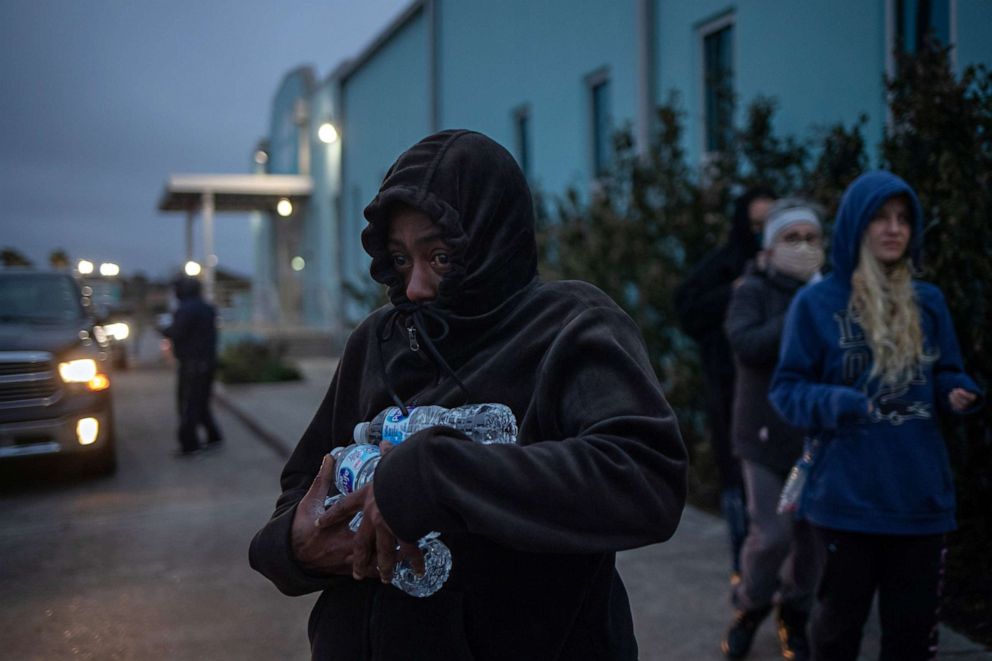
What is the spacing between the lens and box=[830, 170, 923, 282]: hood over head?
9.79 feet

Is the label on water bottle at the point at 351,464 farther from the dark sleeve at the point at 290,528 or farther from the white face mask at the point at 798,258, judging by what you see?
the white face mask at the point at 798,258

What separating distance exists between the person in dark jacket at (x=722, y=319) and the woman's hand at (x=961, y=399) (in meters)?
1.56

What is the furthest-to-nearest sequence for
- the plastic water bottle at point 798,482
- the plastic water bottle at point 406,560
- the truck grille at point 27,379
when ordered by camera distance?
the truck grille at point 27,379 < the plastic water bottle at point 798,482 < the plastic water bottle at point 406,560

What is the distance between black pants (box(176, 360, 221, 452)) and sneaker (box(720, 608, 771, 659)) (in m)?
7.31

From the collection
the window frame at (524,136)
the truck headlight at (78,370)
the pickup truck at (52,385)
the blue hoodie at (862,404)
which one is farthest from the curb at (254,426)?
the blue hoodie at (862,404)

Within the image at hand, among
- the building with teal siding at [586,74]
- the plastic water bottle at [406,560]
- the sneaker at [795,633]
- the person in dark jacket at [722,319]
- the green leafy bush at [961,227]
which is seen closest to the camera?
the plastic water bottle at [406,560]

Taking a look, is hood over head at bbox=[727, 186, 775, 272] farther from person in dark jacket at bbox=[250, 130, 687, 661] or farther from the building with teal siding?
person in dark jacket at bbox=[250, 130, 687, 661]

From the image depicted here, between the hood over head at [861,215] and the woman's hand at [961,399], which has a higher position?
the hood over head at [861,215]

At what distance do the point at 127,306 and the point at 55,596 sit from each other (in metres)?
27.7

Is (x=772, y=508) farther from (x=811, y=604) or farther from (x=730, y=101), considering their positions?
(x=730, y=101)

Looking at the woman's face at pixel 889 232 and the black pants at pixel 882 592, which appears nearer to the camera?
the black pants at pixel 882 592

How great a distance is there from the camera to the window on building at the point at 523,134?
41.8 ft

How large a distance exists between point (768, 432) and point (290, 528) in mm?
2648

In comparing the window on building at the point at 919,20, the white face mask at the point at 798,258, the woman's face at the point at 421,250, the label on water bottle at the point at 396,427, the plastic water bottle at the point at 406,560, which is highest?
the window on building at the point at 919,20
